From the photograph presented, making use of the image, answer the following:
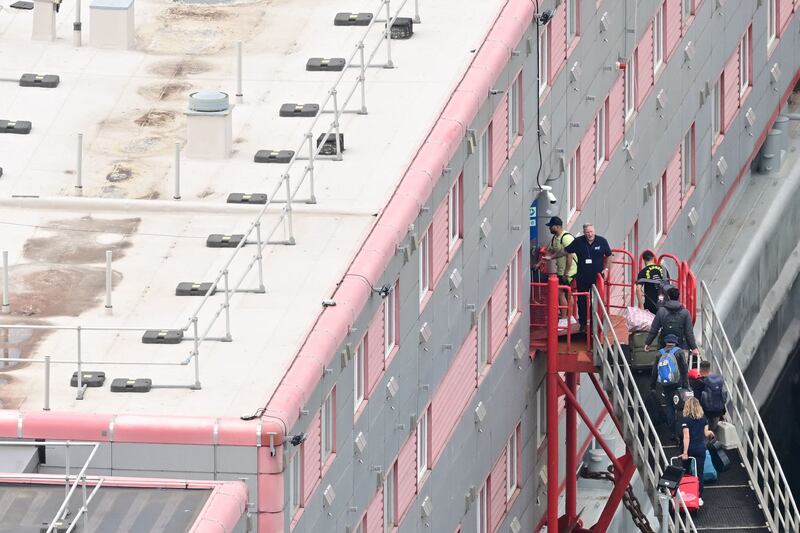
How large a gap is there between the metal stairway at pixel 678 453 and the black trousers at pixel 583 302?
1.03 feet

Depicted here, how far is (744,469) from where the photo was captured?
70.2m

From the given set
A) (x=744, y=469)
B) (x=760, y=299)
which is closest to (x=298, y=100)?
(x=744, y=469)

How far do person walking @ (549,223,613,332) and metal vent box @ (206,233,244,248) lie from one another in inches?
381

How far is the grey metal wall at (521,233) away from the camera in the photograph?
204ft

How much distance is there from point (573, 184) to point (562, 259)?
322 cm

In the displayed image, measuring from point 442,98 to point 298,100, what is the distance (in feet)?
9.07

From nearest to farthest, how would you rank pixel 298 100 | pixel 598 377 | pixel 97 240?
pixel 97 240 → pixel 298 100 → pixel 598 377

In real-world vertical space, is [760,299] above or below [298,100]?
below

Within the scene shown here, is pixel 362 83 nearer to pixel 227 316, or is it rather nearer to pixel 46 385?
pixel 227 316

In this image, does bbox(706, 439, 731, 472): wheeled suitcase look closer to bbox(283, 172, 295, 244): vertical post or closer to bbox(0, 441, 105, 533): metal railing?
bbox(283, 172, 295, 244): vertical post

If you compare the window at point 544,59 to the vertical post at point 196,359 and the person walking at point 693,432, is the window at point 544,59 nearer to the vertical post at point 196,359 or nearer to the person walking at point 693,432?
the person walking at point 693,432

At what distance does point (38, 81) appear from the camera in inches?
2736

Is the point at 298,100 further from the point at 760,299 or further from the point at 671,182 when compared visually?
the point at 760,299

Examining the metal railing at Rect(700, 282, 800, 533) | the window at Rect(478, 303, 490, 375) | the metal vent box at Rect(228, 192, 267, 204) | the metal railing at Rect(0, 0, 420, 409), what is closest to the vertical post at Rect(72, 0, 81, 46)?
the metal railing at Rect(0, 0, 420, 409)
